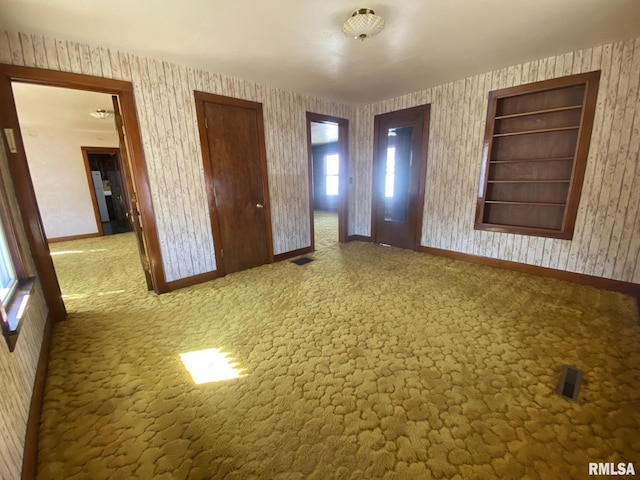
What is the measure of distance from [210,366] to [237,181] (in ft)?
7.76

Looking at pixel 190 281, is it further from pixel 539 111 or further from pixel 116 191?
pixel 116 191

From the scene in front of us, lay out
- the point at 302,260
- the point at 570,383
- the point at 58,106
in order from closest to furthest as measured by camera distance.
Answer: the point at 570,383 < the point at 302,260 < the point at 58,106

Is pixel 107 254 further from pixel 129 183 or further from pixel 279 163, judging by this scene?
pixel 279 163

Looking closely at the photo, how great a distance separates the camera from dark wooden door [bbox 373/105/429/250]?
4145mm

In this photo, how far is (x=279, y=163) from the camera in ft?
12.7

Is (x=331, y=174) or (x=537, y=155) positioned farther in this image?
(x=331, y=174)

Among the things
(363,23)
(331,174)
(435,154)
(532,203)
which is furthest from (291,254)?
(331,174)

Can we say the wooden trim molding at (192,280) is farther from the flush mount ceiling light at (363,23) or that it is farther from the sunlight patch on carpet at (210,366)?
the flush mount ceiling light at (363,23)

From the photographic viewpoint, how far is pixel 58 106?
4.23 metres

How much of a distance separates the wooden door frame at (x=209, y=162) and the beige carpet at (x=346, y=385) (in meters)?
0.74

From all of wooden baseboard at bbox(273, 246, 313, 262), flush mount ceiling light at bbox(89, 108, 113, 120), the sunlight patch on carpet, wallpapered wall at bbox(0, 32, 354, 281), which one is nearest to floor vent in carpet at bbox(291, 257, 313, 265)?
wooden baseboard at bbox(273, 246, 313, 262)

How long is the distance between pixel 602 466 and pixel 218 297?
2.98m

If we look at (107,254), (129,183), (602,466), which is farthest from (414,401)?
(107,254)

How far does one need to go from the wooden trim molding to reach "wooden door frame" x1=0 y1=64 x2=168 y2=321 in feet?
2.28
